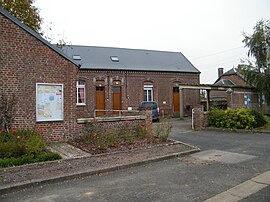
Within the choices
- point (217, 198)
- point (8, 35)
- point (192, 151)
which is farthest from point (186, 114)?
point (217, 198)

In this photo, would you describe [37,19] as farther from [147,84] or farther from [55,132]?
[147,84]

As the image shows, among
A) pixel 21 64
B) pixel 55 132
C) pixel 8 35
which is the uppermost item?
pixel 8 35

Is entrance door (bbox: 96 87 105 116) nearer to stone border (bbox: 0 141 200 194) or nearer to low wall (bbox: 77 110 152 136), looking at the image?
low wall (bbox: 77 110 152 136)

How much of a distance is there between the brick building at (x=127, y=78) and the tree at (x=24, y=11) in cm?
852

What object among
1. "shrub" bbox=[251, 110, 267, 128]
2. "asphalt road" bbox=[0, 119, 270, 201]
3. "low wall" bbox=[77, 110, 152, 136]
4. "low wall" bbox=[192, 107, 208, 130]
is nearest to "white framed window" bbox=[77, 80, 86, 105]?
"low wall" bbox=[192, 107, 208, 130]

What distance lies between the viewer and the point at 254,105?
24.6 metres

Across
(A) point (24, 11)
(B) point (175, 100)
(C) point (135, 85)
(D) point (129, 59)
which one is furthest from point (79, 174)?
(B) point (175, 100)

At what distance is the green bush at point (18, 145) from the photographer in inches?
294

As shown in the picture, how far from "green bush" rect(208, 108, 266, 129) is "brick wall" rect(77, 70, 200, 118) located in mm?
12053

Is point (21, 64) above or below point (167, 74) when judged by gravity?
below

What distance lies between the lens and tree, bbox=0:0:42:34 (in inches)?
605

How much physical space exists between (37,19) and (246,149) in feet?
48.8

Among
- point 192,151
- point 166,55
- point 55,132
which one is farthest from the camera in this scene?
point 166,55

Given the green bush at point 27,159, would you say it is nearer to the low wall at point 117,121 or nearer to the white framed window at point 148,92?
the low wall at point 117,121
